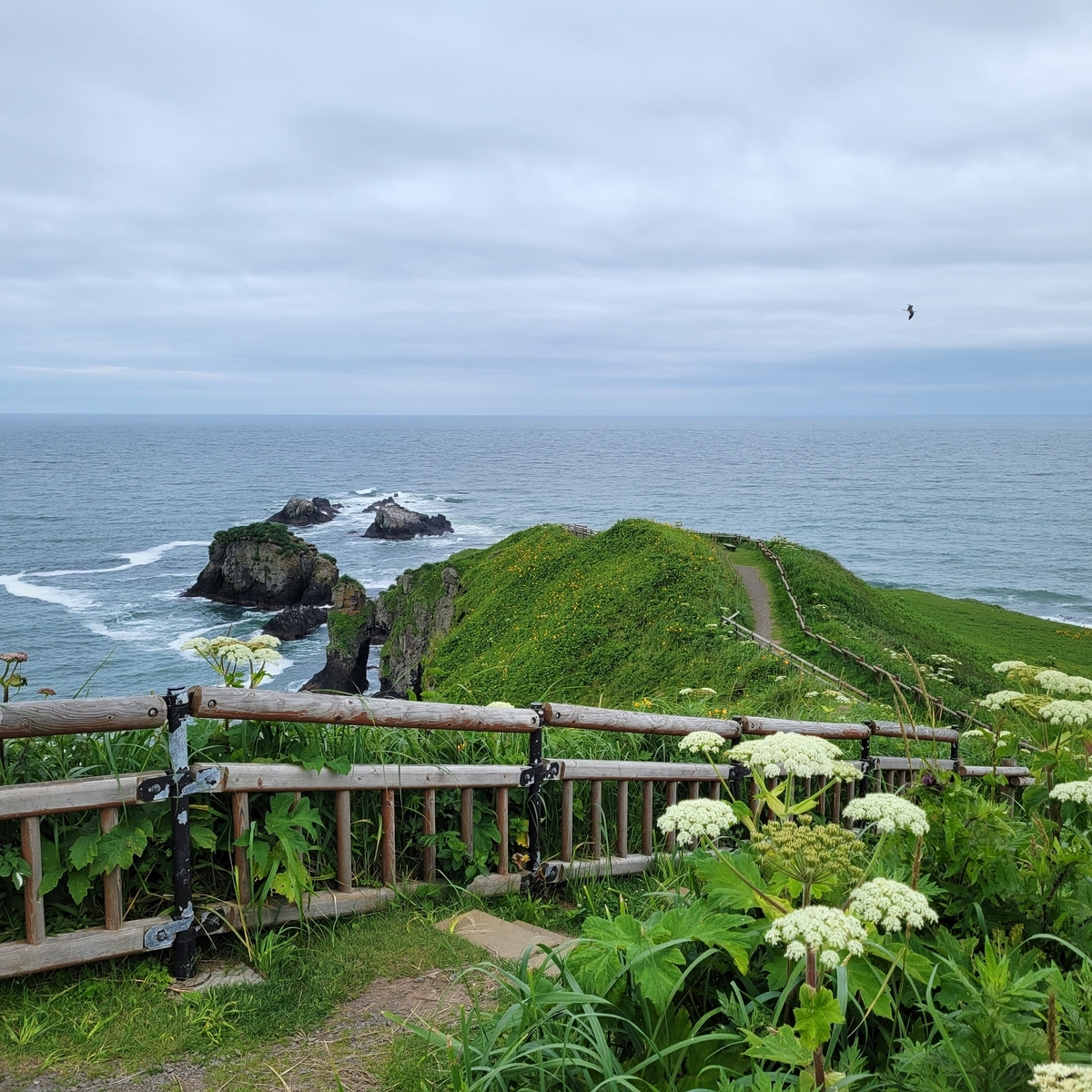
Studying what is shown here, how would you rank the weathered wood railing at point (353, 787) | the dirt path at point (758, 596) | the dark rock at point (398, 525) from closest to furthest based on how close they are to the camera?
the weathered wood railing at point (353, 787), the dirt path at point (758, 596), the dark rock at point (398, 525)

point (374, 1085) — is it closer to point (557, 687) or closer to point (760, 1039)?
point (760, 1039)

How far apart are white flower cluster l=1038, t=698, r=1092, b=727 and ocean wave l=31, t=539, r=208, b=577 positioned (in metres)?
65.4

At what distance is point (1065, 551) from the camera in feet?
244

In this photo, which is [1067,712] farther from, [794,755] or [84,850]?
[84,850]

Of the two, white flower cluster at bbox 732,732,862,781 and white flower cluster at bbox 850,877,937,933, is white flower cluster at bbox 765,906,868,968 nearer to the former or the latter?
white flower cluster at bbox 850,877,937,933

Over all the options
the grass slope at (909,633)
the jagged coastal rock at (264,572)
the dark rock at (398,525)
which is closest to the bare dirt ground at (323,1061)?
the grass slope at (909,633)

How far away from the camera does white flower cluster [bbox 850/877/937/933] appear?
2.69 metres

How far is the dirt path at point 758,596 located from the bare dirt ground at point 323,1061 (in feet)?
66.3

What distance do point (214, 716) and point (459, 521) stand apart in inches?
3297

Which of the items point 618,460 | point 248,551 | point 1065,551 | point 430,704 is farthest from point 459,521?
point 618,460

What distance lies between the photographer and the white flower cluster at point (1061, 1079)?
200cm

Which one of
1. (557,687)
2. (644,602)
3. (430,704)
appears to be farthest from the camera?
(644,602)

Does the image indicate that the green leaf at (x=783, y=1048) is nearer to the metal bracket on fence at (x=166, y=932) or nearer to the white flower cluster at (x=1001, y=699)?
the metal bracket on fence at (x=166, y=932)

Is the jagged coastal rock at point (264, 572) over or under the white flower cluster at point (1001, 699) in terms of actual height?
under
